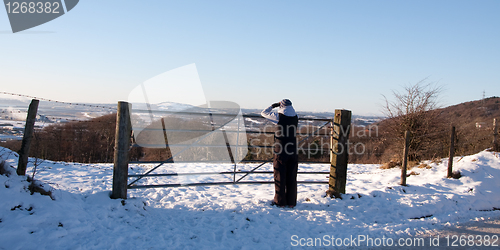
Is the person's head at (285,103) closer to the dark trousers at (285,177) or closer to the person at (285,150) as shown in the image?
the person at (285,150)

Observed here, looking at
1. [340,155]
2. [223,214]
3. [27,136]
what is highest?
[27,136]

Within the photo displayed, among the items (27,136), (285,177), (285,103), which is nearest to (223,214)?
(285,177)

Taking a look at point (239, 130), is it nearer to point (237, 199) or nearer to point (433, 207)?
point (237, 199)

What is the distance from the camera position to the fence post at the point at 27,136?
4152 mm

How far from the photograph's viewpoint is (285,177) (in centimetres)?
506

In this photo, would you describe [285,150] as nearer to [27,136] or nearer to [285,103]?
[285,103]

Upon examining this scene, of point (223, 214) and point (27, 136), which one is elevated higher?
point (27, 136)

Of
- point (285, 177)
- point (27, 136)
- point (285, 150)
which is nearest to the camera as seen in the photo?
point (27, 136)

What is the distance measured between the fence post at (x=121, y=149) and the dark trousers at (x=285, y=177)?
2.72 metres

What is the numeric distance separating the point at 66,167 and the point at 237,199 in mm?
5563

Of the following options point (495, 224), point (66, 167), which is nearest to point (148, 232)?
point (66, 167)

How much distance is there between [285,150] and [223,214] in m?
1.60

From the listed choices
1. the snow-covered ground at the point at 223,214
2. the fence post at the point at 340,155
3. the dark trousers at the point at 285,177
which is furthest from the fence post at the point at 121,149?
the fence post at the point at 340,155

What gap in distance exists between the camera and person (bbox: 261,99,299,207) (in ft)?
16.2
